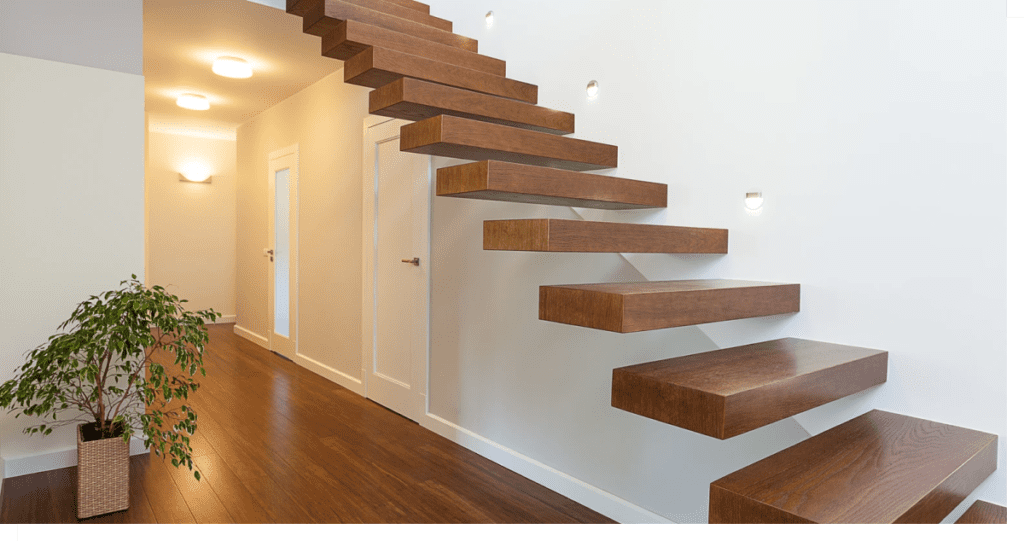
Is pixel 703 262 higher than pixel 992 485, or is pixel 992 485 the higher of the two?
pixel 703 262

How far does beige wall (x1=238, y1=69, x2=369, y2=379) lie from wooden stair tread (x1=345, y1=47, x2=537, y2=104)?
2297mm

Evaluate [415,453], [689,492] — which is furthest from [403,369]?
[689,492]

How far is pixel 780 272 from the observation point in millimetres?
1808

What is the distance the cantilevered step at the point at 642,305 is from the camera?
1234 mm

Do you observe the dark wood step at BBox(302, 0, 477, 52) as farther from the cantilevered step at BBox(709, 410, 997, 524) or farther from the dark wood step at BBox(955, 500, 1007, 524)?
the dark wood step at BBox(955, 500, 1007, 524)

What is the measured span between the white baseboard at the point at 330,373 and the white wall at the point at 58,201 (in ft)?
5.97

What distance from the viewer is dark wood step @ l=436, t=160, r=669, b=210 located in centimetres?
158

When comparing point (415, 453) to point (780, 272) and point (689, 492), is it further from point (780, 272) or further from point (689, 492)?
point (780, 272)

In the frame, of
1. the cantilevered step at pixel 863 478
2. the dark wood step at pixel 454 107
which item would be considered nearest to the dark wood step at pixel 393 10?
the dark wood step at pixel 454 107

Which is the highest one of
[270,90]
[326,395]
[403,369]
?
[270,90]

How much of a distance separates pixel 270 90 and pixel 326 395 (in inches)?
110

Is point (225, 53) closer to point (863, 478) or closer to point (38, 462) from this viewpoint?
point (38, 462)

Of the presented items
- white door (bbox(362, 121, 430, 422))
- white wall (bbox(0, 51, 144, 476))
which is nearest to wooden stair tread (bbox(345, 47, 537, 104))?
white door (bbox(362, 121, 430, 422))

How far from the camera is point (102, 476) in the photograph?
237 cm
